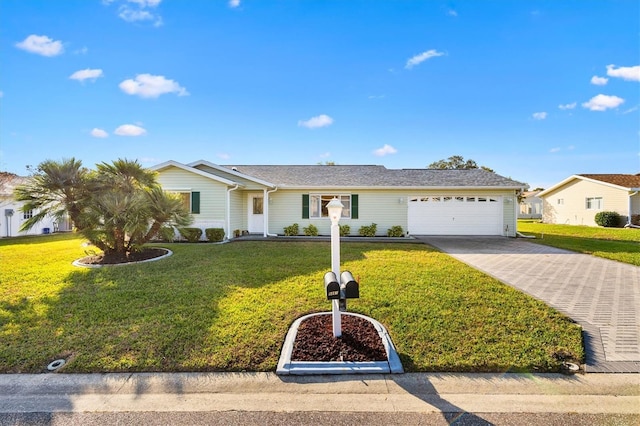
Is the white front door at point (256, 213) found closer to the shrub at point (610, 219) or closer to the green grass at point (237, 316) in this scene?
the green grass at point (237, 316)

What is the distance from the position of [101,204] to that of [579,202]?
31816 mm

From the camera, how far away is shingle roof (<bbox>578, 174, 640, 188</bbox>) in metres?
20.9

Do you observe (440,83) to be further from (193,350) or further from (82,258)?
(82,258)

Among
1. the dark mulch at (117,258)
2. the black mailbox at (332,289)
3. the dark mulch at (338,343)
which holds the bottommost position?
the dark mulch at (338,343)

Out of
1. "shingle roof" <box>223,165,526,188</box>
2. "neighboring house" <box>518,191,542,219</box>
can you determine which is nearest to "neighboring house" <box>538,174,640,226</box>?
"neighboring house" <box>518,191,542,219</box>

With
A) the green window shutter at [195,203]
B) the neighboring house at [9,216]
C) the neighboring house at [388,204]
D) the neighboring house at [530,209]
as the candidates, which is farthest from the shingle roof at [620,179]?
the neighboring house at [9,216]

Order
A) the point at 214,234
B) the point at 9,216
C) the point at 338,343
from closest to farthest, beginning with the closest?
the point at 338,343 < the point at 214,234 < the point at 9,216

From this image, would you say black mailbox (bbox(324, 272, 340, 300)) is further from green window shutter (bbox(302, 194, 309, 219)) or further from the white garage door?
the white garage door

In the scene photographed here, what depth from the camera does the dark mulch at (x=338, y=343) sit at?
333cm

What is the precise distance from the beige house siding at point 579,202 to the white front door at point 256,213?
25010 mm

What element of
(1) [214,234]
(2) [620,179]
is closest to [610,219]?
(2) [620,179]

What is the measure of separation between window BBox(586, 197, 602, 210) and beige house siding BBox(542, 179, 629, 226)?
19 centimetres

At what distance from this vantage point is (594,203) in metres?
22.5

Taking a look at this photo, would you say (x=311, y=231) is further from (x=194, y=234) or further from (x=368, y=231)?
(x=194, y=234)
